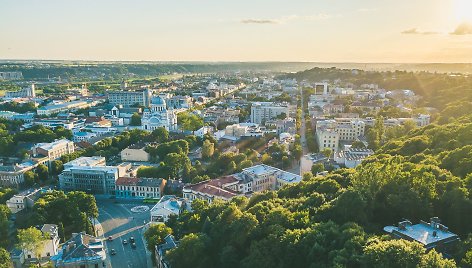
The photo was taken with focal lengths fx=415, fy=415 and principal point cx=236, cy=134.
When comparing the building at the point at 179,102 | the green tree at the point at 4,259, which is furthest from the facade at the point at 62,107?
the green tree at the point at 4,259

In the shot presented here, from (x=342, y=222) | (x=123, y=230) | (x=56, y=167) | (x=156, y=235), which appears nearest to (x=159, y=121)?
(x=56, y=167)

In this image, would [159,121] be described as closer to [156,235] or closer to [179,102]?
[179,102]

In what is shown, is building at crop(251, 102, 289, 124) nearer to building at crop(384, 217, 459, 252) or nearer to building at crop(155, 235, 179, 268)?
building at crop(155, 235, 179, 268)

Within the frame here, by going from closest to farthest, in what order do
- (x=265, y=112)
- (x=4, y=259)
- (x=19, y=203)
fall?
(x=4, y=259)
(x=19, y=203)
(x=265, y=112)

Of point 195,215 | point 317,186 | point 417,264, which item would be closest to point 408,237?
point 417,264

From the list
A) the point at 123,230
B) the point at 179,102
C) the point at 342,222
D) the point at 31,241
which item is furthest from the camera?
the point at 179,102

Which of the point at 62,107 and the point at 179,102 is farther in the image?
the point at 179,102

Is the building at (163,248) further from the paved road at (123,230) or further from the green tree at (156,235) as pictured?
the paved road at (123,230)
